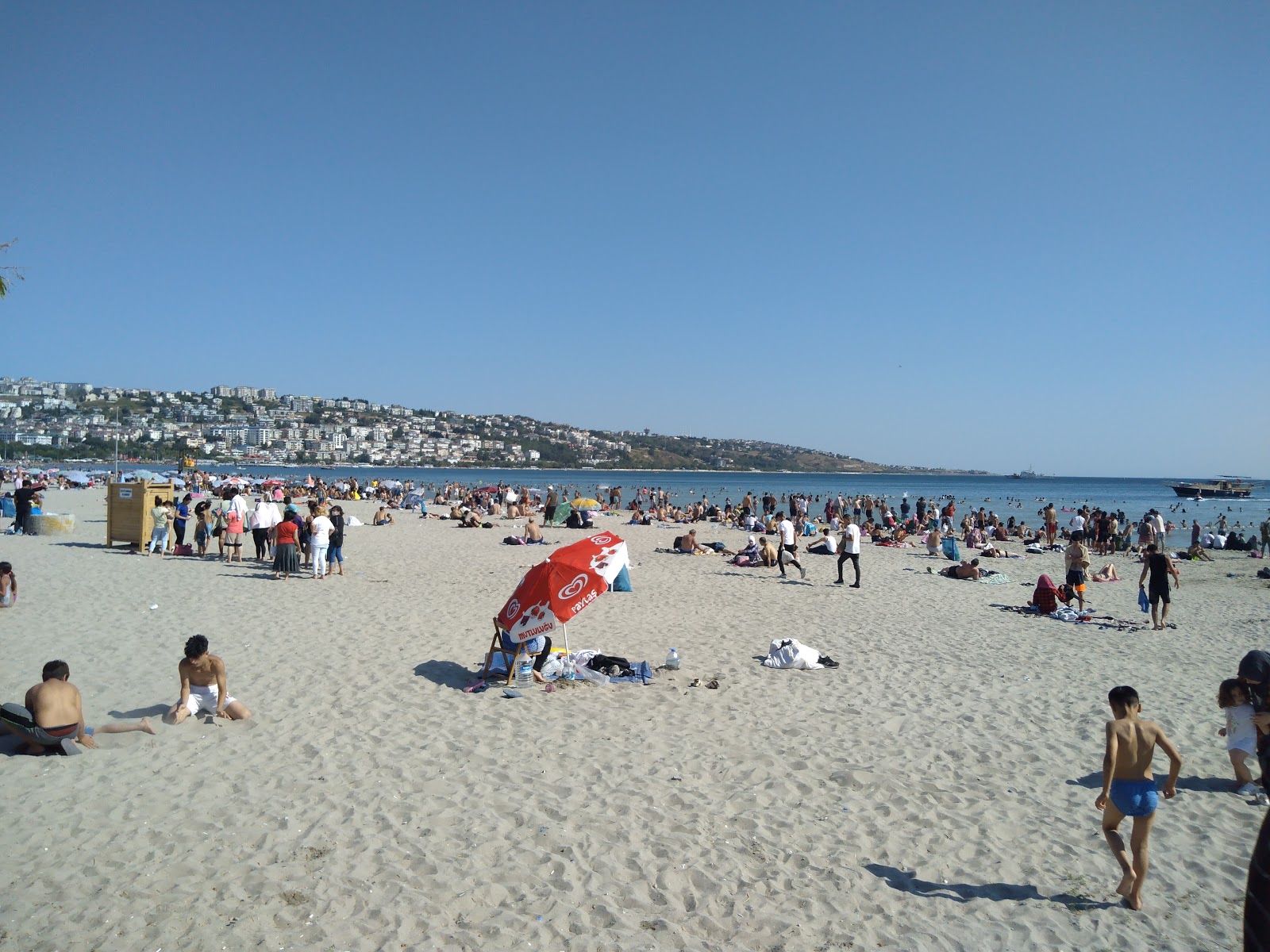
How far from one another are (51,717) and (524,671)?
3.81 meters

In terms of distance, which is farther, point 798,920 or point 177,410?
point 177,410

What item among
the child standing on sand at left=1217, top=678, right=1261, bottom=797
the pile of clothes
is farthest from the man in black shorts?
the child standing on sand at left=1217, top=678, right=1261, bottom=797

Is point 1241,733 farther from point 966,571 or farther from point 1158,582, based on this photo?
point 966,571

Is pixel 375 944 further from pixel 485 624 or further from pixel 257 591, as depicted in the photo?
pixel 257 591

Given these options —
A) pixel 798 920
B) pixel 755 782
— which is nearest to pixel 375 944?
pixel 798 920

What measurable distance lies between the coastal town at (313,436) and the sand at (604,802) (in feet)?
340

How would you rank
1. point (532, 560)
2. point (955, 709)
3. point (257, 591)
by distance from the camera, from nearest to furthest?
point (955, 709) → point (257, 591) → point (532, 560)

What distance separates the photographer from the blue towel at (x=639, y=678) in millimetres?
7734

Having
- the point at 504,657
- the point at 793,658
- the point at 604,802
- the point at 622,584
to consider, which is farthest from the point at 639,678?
the point at 622,584

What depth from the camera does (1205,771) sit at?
18.9 ft

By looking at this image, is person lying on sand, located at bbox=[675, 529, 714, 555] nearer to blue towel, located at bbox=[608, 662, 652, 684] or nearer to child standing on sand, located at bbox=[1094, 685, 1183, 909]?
blue towel, located at bbox=[608, 662, 652, 684]

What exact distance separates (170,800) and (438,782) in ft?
5.56

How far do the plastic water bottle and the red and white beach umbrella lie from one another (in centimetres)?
41

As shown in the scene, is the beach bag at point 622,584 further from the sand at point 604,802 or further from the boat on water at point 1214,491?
the boat on water at point 1214,491
